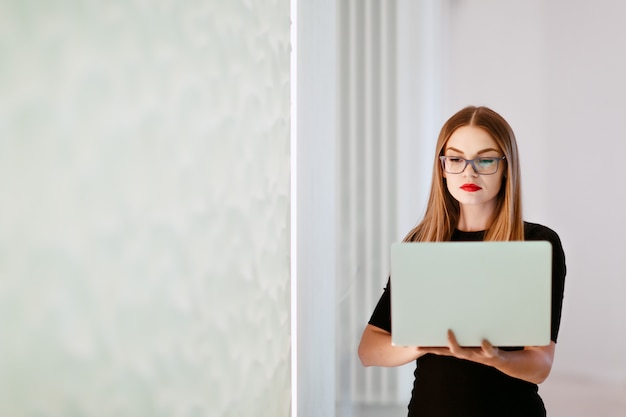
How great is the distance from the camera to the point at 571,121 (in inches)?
161

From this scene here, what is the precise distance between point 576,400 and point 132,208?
126 inches

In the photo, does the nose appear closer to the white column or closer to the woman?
the woman

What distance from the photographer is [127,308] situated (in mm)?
1123

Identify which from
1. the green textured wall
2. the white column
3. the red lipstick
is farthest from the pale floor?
the red lipstick

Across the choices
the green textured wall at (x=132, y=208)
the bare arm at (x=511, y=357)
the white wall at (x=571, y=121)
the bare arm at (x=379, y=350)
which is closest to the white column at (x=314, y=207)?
the green textured wall at (x=132, y=208)

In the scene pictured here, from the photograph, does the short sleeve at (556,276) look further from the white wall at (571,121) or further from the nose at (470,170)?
the white wall at (571,121)

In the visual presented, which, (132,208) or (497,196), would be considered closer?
(132,208)

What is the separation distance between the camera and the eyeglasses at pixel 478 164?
1.42 metres

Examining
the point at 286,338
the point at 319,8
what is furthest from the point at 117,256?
the point at 319,8

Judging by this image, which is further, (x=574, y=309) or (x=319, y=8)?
(x=574, y=309)

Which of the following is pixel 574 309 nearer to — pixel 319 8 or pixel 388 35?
pixel 388 35

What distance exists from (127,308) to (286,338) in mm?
1048

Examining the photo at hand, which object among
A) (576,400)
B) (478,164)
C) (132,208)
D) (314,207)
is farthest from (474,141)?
(576,400)

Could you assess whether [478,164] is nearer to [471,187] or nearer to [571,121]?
[471,187]
